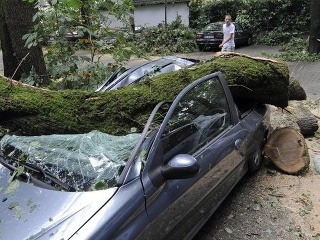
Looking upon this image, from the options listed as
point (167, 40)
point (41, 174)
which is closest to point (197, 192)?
point (41, 174)

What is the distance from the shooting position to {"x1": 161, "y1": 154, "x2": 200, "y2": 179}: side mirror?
8.70 feet

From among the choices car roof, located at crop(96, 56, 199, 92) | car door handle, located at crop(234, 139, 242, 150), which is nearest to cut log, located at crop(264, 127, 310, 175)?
car door handle, located at crop(234, 139, 242, 150)

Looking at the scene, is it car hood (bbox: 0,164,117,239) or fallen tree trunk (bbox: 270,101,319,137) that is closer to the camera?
car hood (bbox: 0,164,117,239)

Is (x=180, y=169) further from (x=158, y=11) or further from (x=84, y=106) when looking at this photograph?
(x=158, y=11)

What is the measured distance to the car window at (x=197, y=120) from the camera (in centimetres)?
320

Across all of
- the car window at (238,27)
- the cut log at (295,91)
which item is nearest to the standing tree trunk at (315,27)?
the car window at (238,27)

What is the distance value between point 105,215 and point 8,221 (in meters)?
0.62

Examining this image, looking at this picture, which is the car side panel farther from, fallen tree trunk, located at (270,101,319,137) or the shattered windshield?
fallen tree trunk, located at (270,101,319,137)

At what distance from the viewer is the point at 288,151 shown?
17.5 ft

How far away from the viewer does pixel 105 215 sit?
2.36 m

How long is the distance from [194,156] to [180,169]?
0.69 m

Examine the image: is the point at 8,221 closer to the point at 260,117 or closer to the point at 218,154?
the point at 218,154

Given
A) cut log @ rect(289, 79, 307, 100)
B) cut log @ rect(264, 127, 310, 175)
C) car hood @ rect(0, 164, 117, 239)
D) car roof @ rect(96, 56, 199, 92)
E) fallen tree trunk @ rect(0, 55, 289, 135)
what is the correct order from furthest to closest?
cut log @ rect(289, 79, 307, 100) → car roof @ rect(96, 56, 199, 92) → cut log @ rect(264, 127, 310, 175) → fallen tree trunk @ rect(0, 55, 289, 135) → car hood @ rect(0, 164, 117, 239)

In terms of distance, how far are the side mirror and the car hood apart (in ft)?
1.34
